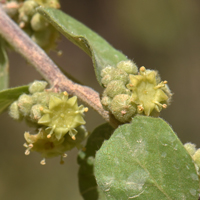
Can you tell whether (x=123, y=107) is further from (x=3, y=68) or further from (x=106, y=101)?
(x=3, y=68)

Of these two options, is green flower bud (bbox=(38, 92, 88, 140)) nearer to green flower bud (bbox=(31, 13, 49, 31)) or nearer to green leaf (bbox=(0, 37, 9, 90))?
green flower bud (bbox=(31, 13, 49, 31))

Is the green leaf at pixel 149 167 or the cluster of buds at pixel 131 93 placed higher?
the cluster of buds at pixel 131 93

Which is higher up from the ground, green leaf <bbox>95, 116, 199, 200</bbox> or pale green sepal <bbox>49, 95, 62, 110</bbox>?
green leaf <bbox>95, 116, 199, 200</bbox>

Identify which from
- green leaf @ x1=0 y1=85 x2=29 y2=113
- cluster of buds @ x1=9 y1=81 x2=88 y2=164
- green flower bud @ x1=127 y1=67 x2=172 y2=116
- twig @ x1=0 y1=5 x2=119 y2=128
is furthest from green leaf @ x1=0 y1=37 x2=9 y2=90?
green flower bud @ x1=127 y1=67 x2=172 y2=116

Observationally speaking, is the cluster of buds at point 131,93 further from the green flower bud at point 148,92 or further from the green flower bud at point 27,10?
the green flower bud at point 27,10

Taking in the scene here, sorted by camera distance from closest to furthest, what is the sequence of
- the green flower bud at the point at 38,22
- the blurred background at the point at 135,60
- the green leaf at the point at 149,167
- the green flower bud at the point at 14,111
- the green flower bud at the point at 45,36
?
the green leaf at the point at 149,167
the green flower bud at the point at 14,111
the green flower bud at the point at 38,22
the green flower bud at the point at 45,36
the blurred background at the point at 135,60

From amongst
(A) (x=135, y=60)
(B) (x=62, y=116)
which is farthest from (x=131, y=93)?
(A) (x=135, y=60)

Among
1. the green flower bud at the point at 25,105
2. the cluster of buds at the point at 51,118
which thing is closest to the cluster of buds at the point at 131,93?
the cluster of buds at the point at 51,118
